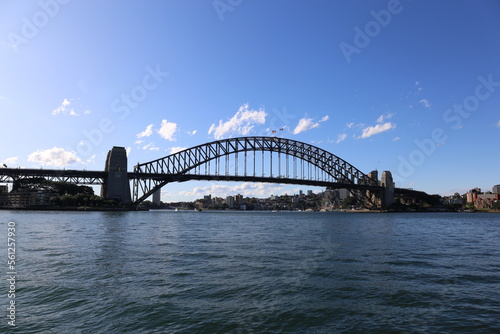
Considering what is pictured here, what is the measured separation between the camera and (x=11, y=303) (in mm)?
8188

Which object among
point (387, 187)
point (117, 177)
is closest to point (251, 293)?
point (117, 177)

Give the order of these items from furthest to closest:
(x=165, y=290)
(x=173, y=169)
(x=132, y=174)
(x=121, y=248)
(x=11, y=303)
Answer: (x=173, y=169), (x=132, y=174), (x=121, y=248), (x=165, y=290), (x=11, y=303)

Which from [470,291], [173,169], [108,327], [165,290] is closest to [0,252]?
[165,290]

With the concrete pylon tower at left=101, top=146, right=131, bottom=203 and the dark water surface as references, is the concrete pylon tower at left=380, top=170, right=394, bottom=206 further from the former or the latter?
the dark water surface

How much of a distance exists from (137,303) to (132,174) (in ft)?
287

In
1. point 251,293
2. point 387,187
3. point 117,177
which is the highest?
point 117,177

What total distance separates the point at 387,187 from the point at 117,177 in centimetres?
9184

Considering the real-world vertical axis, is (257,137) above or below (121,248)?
above

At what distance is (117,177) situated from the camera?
8762 centimetres

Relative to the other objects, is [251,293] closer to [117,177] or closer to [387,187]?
[117,177]

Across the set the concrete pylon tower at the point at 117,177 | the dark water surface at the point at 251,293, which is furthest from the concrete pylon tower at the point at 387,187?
the dark water surface at the point at 251,293

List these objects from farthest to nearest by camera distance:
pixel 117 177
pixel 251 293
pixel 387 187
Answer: pixel 387 187 < pixel 117 177 < pixel 251 293

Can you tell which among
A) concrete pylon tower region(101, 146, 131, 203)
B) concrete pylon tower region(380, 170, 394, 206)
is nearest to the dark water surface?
concrete pylon tower region(101, 146, 131, 203)

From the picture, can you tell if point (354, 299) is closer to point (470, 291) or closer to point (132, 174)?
point (470, 291)
